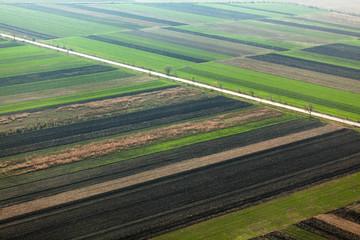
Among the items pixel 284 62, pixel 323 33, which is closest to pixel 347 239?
pixel 284 62

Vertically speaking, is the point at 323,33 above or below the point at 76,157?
above

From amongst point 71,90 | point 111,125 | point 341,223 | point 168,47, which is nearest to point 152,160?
point 111,125

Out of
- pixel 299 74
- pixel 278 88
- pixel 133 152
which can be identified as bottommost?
pixel 133 152

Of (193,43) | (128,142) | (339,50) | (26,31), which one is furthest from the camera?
(26,31)

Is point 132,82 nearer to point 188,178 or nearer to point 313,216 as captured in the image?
point 188,178

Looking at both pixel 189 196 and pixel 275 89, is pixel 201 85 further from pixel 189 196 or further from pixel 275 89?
pixel 189 196

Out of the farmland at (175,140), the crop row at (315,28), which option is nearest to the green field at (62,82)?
the farmland at (175,140)
